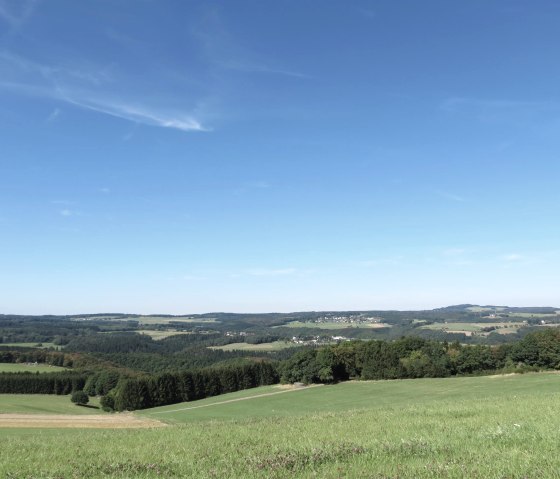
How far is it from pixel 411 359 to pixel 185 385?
165 feet

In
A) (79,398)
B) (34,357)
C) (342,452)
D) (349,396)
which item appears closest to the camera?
(342,452)

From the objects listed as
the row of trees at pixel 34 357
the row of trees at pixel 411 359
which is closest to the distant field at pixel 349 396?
the row of trees at pixel 411 359

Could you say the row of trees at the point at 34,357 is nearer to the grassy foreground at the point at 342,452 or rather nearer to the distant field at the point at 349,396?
the distant field at the point at 349,396

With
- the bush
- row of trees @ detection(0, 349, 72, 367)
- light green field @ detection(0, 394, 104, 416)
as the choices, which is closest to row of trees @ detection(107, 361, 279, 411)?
light green field @ detection(0, 394, 104, 416)

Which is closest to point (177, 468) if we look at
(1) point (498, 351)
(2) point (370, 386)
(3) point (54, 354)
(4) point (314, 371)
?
(2) point (370, 386)

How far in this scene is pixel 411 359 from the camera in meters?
90.4

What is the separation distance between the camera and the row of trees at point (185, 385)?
92.8 metres

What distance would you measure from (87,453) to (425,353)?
3522 inches

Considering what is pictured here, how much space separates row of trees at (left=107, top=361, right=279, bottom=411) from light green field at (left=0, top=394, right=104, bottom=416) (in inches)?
267

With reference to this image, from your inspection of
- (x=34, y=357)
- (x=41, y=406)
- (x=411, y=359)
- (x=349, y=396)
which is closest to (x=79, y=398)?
(x=41, y=406)

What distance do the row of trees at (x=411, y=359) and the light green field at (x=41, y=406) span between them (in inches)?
1732

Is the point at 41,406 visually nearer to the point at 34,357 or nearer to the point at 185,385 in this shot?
the point at 185,385

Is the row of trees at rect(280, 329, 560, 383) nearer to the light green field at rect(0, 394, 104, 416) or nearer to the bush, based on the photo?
the light green field at rect(0, 394, 104, 416)

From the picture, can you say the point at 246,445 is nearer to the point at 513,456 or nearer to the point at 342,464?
the point at 342,464
